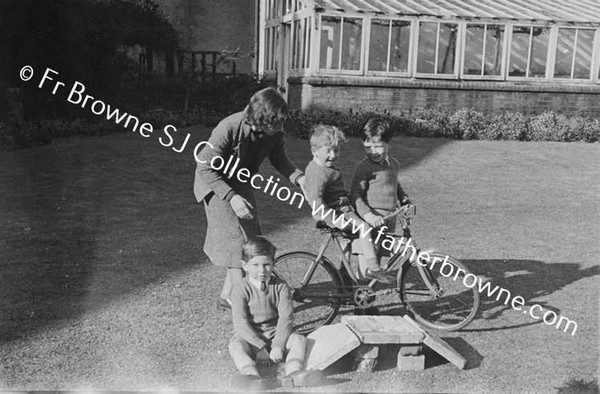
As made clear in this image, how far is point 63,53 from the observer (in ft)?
51.3

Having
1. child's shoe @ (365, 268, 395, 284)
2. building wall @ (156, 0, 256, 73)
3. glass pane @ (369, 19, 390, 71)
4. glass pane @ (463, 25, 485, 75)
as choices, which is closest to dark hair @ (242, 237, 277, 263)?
child's shoe @ (365, 268, 395, 284)

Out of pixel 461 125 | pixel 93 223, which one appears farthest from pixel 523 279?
pixel 461 125

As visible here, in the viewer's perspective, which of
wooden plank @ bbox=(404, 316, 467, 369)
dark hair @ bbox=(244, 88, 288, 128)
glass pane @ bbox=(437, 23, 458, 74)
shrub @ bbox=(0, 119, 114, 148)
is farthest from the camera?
glass pane @ bbox=(437, 23, 458, 74)

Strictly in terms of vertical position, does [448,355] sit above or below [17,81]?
below

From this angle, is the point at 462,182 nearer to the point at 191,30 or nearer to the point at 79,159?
the point at 79,159

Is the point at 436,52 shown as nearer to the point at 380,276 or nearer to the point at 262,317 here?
the point at 380,276

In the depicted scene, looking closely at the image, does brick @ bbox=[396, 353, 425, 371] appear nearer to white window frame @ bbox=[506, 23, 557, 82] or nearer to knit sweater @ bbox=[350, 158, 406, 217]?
knit sweater @ bbox=[350, 158, 406, 217]

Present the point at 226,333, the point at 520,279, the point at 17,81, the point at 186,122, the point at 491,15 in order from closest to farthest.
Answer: the point at 226,333 < the point at 520,279 < the point at 17,81 < the point at 186,122 < the point at 491,15

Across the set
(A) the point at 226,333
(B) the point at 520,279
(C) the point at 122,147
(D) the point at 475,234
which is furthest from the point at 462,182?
(A) the point at 226,333

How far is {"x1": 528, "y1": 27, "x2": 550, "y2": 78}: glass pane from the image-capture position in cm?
1919

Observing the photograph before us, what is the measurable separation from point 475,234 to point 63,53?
11075 millimetres

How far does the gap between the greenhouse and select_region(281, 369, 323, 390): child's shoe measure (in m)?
14.2
